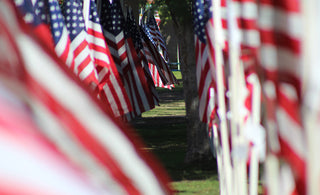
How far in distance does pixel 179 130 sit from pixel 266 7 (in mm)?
17998

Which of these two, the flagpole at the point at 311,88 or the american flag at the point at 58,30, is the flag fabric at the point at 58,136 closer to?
the flagpole at the point at 311,88

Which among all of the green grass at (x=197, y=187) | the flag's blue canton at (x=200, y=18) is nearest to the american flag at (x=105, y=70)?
the green grass at (x=197, y=187)

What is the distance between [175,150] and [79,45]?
18.3ft

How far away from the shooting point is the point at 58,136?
2.56m

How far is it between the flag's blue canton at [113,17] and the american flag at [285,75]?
11.1m

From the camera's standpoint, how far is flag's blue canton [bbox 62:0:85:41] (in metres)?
12.1

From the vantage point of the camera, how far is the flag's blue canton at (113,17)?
14.7 meters

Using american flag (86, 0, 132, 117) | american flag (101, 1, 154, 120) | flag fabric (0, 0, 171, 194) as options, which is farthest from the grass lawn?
flag fabric (0, 0, 171, 194)

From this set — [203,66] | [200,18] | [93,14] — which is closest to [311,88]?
[203,66]

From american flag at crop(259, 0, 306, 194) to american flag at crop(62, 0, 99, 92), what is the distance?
7.87 metres

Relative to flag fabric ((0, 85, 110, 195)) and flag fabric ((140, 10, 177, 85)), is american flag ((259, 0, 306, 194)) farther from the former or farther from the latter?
flag fabric ((140, 10, 177, 85))

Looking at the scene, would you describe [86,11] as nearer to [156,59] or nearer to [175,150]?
[175,150]

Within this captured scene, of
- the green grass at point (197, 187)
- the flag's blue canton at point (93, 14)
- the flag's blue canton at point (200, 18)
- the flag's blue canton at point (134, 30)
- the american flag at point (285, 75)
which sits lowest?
the green grass at point (197, 187)

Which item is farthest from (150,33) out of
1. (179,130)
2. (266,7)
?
(266,7)
